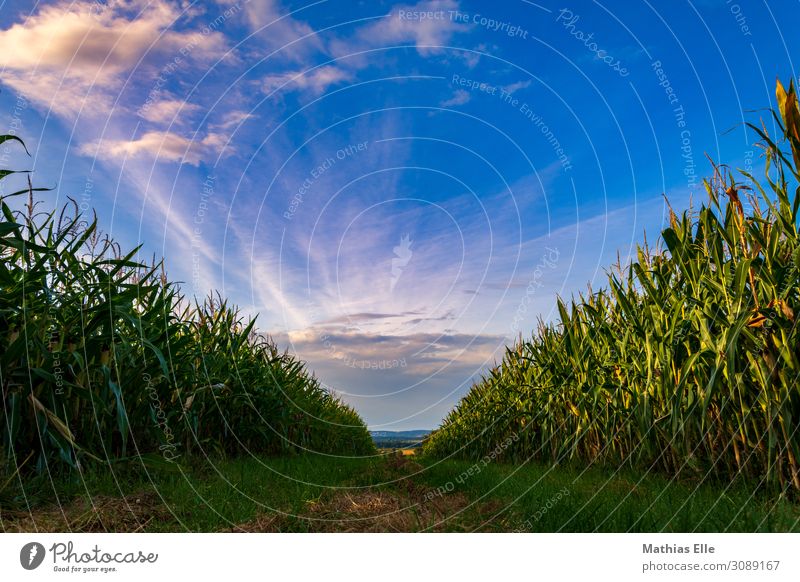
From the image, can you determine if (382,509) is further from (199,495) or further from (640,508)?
(640,508)

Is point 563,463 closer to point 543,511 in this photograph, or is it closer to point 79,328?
point 543,511

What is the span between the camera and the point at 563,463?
8148 millimetres

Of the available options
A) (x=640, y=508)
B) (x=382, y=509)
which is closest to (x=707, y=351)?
(x=640, y=508)

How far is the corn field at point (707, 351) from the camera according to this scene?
3812mm

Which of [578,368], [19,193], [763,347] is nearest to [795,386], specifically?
[763,347]

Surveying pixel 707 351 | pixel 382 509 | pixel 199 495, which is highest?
pixel 707 351
